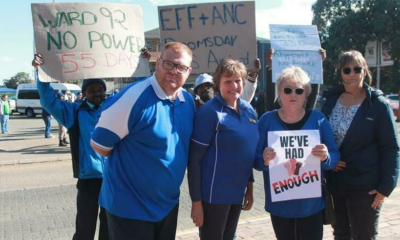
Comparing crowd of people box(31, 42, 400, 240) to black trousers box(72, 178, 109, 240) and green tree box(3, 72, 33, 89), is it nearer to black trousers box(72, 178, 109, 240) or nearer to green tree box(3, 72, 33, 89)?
black trousers box(72, 178, 109, 240)

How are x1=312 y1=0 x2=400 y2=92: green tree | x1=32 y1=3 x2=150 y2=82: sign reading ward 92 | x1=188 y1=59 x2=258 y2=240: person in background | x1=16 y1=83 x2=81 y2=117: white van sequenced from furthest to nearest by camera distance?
x1=16 y1=83 x2=81 y2=117: white van, x1=312 y1=0 x2=400 y2=92: green tree, x1=32 y1=3 x2=150 y2=82: sign reading ward 92, x1=188 y1=59 x2=258 y2=240: person in background

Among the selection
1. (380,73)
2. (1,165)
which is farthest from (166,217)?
(380,73)

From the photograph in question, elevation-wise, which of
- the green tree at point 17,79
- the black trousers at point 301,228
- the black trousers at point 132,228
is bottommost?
the black trousers at point 301,228

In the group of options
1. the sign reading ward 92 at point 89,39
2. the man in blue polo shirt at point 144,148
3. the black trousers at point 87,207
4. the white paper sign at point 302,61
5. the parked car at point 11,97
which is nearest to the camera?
the man in blue polo shirt at point 144,148

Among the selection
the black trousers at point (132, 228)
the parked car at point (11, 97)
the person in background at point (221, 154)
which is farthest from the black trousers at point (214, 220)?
the parked car at point (11, 97)

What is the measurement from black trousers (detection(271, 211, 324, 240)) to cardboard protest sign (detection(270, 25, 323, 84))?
147cm

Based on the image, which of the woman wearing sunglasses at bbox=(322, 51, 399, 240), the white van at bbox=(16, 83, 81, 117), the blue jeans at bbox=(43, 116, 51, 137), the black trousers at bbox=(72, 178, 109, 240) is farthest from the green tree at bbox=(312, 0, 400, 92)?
the black trousers at bbox=(72, 178, 109, 240)

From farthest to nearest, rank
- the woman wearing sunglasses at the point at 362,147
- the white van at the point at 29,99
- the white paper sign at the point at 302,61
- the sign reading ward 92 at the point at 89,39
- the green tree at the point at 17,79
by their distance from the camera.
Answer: the green tree at the point at 17,79
the white van at the point at 29,99
the white paper sign at the point at 302,61
the sign reading ward 92 at the point at 89,39
the woman wearing sunglasses at the point at 362,147

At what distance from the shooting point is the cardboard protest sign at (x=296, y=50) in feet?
11.8

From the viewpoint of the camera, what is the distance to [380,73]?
1512 inches

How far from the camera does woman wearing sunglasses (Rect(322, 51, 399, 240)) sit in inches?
107

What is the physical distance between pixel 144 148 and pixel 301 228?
4.41 ft

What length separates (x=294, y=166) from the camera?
2.68 m

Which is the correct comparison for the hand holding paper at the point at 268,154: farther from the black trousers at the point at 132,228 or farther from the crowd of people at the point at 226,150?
the black trousers at the point at 132,228
